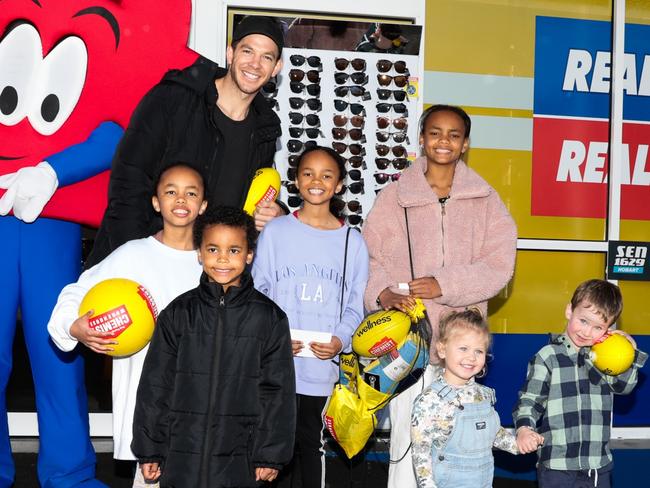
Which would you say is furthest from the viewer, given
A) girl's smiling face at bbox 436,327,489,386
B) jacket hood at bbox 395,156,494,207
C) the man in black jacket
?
jacket hood at bbox 395,156,494,207

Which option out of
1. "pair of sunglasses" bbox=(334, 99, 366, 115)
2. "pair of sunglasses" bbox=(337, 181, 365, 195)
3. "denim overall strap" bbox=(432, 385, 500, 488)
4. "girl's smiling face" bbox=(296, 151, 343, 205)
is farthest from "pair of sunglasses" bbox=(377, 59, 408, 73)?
"denim overall strap" bbox=(432, 385, 500, 488)

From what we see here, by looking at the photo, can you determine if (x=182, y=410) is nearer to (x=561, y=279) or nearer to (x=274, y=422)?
(x=274, y=422)

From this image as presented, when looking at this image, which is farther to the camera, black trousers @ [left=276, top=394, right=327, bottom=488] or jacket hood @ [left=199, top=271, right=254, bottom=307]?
black trousers @ [left=276, top=394, right=327, bottom=488]

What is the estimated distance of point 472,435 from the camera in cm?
240

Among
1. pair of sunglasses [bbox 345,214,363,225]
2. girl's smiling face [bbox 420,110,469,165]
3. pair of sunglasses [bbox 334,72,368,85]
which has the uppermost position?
pair of sunglasses [bbox 334,72,368,85]

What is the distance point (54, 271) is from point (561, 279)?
2.67m

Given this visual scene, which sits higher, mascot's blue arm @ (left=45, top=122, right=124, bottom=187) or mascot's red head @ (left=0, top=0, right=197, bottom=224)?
mascot's red head @ (left=0, top=0, right=197, bottom=224)

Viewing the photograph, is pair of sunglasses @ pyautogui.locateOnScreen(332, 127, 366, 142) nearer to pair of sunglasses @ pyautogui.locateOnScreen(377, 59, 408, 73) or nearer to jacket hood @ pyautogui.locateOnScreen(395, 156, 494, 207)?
pair of sunglasses @ pyautogui.locateOnScreen(377, 59, 408, 73)

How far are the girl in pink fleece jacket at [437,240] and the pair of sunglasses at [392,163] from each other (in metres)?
1.20

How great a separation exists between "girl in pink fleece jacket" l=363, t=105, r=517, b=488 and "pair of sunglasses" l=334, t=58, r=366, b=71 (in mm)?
1311

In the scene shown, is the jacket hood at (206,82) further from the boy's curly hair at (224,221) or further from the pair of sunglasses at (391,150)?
the pair of sunglasses at (391,150)

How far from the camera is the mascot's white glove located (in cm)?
306

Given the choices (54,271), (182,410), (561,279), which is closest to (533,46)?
(561,279)

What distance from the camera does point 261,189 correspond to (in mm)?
2818
